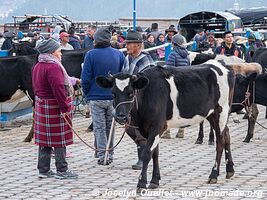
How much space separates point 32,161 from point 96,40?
2084mm

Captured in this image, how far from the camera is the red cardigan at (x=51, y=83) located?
33.6 feet

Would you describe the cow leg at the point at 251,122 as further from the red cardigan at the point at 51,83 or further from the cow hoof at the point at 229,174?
the red cardigan at the point at 51,83

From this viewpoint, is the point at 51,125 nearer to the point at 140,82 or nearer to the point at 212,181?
the point at 140,82

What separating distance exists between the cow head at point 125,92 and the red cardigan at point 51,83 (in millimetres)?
943

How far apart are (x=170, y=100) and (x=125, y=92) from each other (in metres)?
0.72

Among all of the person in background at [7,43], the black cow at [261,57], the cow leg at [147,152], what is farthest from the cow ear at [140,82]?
the person in background at [7,43]

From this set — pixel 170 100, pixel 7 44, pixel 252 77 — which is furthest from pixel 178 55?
pixel 7 44

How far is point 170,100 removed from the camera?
32.7ft

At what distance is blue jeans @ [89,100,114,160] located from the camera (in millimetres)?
11250

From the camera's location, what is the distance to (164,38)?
22.4m

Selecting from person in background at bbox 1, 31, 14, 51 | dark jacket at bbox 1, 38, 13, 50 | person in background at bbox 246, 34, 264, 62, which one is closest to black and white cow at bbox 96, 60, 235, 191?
person in background at bbox 246, 34, 264, 62

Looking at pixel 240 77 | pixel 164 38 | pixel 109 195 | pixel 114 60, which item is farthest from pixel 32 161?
pixel 164 38

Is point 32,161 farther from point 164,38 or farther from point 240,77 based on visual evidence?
point 164,38

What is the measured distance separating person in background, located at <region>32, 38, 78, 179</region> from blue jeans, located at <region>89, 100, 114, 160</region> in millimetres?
784
